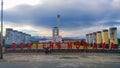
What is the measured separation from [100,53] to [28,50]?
10987mm

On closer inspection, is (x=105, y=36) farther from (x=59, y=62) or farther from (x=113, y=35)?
(x=59, y=62)

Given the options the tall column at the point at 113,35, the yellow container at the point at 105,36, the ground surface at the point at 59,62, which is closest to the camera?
the ground surface at the point at 59,62

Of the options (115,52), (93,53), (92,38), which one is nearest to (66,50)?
(93,53)

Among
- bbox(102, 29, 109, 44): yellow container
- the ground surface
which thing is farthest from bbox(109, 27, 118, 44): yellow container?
the ground surface

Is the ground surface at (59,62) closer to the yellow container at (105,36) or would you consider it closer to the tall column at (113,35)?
the tall column at (113,35)

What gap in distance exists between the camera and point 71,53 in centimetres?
4297

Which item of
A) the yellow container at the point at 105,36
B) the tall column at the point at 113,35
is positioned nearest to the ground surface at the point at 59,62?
the tall column at the point at 113,35

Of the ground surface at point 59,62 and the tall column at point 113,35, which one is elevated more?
the tall column at point 113,35

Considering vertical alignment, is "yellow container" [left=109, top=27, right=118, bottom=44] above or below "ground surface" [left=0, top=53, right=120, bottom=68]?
above

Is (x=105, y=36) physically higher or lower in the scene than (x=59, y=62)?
higher

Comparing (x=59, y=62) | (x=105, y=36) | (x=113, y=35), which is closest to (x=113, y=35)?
(x=113, y=35)

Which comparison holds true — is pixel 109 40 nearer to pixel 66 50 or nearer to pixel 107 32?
pixel 107 32

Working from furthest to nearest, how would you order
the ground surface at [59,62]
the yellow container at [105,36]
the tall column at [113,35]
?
the yellow container at [105,36] < the tall column at [113,35] < the ground surface at [59,62]

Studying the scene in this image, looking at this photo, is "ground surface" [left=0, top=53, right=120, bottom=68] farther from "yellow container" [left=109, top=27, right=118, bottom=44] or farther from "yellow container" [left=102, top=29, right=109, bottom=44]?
"yellow container" [left=102, top=29, right=109, bottom=44]
